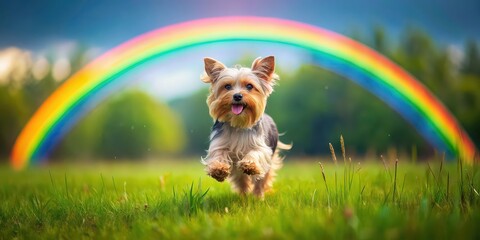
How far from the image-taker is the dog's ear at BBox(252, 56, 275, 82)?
6.64 metres

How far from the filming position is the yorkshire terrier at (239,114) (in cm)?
605

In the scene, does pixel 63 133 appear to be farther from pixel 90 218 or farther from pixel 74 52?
pixel 90 218

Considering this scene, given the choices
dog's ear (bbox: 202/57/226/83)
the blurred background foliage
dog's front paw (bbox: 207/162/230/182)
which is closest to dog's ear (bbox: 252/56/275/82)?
dog's ear (bbox: 202/57/226/83)

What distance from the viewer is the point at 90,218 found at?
208 inches

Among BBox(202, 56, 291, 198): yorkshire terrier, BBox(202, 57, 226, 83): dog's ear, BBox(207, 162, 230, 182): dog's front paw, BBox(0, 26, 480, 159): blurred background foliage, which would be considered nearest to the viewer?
BBox(207, 162, 230, 182): dog's front paw

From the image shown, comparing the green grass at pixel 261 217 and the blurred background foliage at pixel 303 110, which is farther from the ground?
the blurred background foliage at pixel 303 110

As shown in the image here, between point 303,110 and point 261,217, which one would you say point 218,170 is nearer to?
point 261,217

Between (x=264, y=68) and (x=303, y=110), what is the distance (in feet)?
143

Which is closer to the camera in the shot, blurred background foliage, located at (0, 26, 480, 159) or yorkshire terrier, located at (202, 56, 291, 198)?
yorkshire terrier, located at (202, 56, 291, 198)

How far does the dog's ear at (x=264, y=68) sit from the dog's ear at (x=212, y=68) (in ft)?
1.65

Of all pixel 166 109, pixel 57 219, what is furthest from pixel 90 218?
pixel 166 109

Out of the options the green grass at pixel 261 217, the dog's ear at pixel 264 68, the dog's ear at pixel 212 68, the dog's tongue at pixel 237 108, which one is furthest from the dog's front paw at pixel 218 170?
the dog's ear at pixel 264 68

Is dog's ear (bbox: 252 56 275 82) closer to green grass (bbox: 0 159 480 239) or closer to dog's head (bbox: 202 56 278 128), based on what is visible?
dog's head (bbox: 202 56 278 128)

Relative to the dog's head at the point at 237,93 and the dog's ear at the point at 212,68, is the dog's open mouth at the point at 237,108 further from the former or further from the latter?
the dog's ear at the point at 212,68
